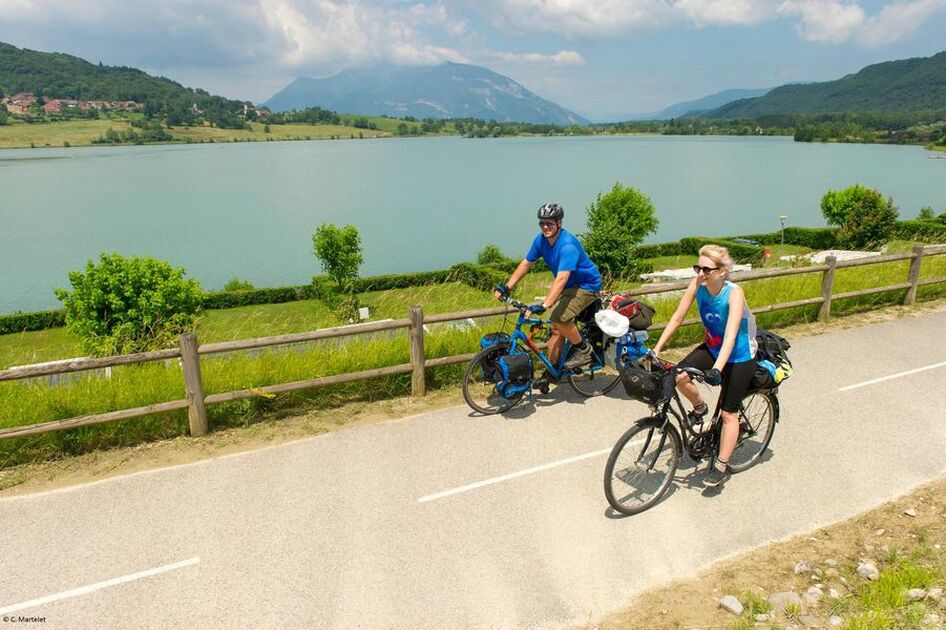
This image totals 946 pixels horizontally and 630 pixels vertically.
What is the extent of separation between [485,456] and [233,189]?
101 m

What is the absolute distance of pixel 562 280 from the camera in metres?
6.55

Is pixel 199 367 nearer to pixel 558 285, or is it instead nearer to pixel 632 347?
pixel 558 285

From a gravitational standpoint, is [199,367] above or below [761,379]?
below

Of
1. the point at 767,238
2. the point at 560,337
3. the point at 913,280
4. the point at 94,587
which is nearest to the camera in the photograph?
the point at 94,587

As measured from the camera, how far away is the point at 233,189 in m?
97.6

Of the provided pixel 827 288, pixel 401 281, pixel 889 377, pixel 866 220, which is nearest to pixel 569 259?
pixel 889 377

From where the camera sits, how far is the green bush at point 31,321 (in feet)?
97.3

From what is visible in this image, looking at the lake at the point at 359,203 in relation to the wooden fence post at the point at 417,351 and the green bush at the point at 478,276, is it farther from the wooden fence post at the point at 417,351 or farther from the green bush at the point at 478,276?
the wooden fence post at the point at 417,351

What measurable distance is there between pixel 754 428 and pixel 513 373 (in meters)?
2.55

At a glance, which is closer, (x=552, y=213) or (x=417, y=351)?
(x=552, y=213)

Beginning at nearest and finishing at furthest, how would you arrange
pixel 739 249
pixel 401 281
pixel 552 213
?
pixel 552 213
pixel 401 281
pixel 739 249

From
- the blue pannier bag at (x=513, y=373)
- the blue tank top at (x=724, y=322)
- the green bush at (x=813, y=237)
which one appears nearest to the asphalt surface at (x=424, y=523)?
the blue pannier bag at (x=513, y=373)

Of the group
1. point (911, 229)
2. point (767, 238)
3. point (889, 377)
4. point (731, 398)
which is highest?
point (731, 398)

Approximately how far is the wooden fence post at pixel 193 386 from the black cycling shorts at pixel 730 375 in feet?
16.1
